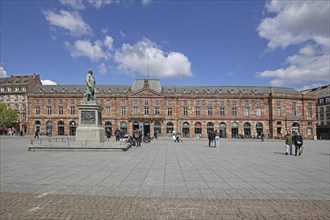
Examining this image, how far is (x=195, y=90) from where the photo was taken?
75.8 m

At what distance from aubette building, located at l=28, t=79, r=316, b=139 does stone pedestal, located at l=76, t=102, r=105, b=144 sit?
156 feet

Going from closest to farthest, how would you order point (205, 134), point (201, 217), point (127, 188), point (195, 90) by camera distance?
point (201, 217), point (127, 188), point (205, 134), point (195, 90)

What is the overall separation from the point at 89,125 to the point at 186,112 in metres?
51.5

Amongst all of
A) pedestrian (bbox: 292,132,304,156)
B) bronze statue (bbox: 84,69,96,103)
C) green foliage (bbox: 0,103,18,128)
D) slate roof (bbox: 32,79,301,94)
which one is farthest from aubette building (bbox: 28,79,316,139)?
pedestrian (bbox: 292,132,304,156)

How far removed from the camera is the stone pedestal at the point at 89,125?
20734 millimetres

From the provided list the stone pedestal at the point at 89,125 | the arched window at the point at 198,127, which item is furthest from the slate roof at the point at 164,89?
the stone pedestal at the point at 89,125

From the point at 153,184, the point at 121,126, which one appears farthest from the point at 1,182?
the point at 121,126

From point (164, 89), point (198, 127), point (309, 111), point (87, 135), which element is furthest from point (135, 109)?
point (309, 111)

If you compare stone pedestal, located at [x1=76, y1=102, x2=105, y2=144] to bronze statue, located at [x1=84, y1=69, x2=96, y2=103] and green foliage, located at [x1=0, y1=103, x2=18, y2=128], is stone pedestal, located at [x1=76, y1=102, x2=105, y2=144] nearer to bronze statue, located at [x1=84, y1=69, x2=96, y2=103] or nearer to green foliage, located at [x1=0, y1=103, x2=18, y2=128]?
bronze statue, located at [x1=84, y1=69, x2=96, y2=103]

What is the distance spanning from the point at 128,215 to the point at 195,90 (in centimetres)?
7185

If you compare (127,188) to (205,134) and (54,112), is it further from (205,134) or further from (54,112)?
(54,112)

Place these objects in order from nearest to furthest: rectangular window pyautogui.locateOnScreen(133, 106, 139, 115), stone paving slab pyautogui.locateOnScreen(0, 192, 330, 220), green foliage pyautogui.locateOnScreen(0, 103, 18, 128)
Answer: stone paving slab pyautogui.locateOnScreen(0, 192, 330, 220) → rectangular window pyautogui.locateOnScreen(133, 106, 139, 115) → green foliage pyautogui.locateOnScreen(0, 103, 18, 128)

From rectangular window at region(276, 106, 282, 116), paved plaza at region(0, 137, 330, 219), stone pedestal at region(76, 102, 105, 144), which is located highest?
rectangular window at region(276, 106, 282, 116)

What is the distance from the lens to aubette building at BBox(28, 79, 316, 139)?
69.6m
